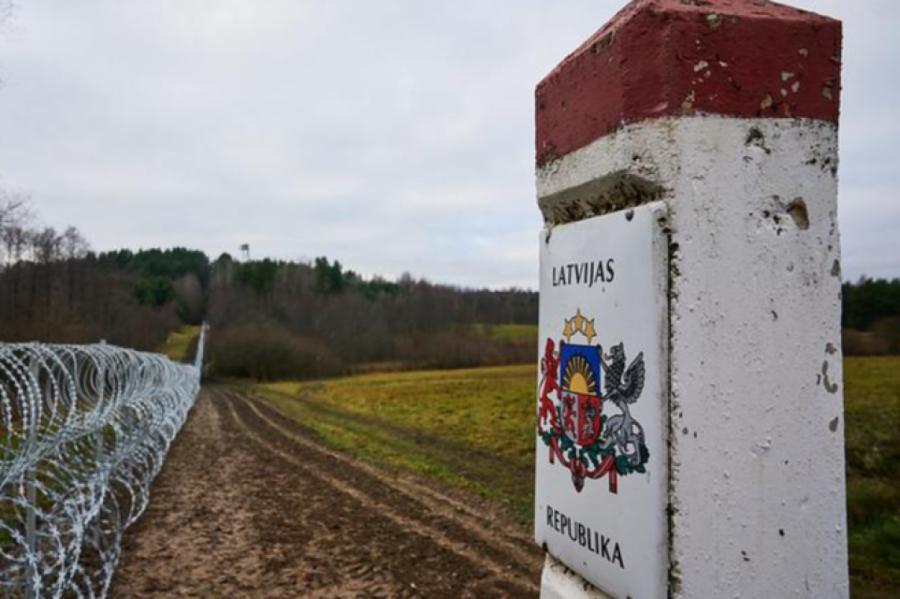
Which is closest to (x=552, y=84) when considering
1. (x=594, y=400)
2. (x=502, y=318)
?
(x=594, y=400)

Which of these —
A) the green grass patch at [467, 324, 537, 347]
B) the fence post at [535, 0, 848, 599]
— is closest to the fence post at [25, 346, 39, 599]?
the fence post at [535, 0, 848, 599]

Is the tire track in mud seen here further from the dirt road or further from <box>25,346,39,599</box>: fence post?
<box>25,346,39,599</box>: fence post

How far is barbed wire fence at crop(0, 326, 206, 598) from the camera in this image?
448 centimetres

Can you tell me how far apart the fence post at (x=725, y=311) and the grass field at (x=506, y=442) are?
624 cm

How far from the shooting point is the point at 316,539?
25.9 ft

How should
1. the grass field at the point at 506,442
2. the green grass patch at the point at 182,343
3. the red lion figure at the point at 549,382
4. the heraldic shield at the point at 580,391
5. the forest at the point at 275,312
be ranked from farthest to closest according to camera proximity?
the green grass patch at the point at 182,343, the forest at the point at 275,312, the grass field at the point at 506,442, the red lion figure at the point at 549,382, the heraldic shield at the point at 580,391

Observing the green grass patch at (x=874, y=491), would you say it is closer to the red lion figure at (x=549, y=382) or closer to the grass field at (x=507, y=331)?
the red lion figure at (x=549, y=382)

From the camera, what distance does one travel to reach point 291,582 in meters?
6.49

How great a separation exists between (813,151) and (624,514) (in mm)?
949

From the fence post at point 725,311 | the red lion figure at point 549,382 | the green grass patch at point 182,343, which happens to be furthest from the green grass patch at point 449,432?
the green grass patch at point 182,343

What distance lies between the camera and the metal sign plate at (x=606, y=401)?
4.90 ft

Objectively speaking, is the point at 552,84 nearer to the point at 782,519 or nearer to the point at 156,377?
the point at 782,519

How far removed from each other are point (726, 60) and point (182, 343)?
86023 mm

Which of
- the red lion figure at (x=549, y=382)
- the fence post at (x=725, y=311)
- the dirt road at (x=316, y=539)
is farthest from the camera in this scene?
the dirt road at (x=316, y=539)
